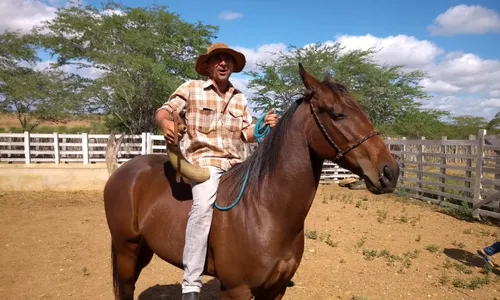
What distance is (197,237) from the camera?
7.40 feet

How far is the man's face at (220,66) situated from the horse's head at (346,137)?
809 millimetres

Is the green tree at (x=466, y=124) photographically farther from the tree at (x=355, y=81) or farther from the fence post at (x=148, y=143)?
the fence post at (x=148, y=143)

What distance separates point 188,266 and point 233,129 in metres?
1.08

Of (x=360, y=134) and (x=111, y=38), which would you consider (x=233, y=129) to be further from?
(x=111, y=38)

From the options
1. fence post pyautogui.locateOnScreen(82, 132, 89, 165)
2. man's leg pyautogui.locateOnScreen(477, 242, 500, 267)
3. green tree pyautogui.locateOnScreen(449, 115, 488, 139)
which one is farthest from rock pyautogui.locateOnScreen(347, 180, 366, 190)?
green tree pyautogui.locateOnScreen(449, 115, 488, 139)

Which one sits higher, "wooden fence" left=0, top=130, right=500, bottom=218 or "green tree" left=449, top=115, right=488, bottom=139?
"green tree" left=449, top=115, right=488, bottom=139

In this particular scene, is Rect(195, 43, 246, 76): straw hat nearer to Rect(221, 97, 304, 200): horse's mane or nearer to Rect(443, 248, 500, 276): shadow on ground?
Rect(221, 97, 304, 200): horse's mane

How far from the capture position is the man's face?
2615 mm

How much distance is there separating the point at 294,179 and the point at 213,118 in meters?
0.84

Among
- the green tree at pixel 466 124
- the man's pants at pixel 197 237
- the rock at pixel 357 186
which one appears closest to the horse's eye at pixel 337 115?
the man's pants at pixel 197 237

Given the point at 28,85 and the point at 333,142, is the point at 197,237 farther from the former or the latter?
the point at 28,85

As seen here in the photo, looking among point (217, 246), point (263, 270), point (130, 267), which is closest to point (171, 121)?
point (217, 246)

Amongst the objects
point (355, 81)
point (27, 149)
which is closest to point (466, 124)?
point (355, 81)

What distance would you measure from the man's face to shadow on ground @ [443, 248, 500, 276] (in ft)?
17.4
